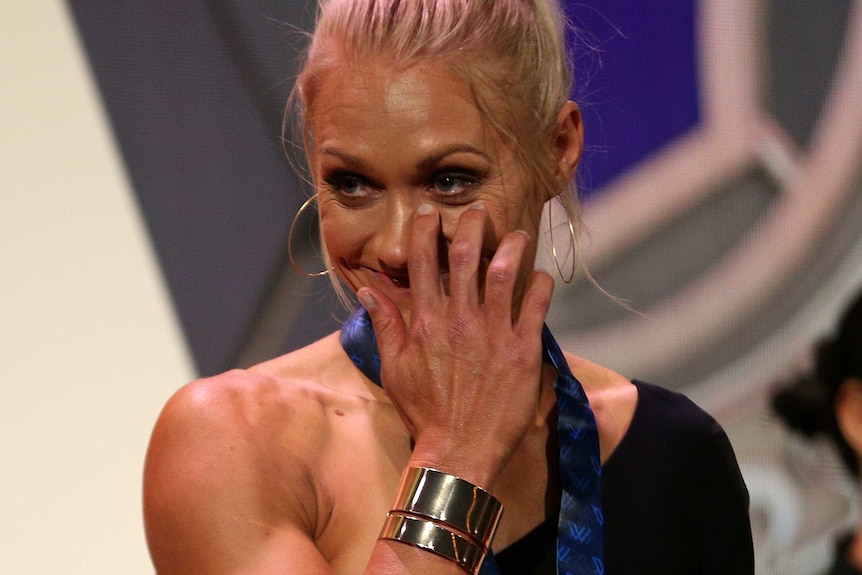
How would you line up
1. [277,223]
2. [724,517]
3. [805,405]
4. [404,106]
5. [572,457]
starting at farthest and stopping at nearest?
[277,223], [805,405], [724,517], [572,457], [404,106]

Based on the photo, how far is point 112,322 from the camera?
64.5 inches

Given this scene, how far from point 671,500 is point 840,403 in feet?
1.36

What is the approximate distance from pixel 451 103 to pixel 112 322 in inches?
34.7

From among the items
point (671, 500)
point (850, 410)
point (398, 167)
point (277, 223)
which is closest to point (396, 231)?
point (398, 167)

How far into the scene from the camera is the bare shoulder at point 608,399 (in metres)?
1.15

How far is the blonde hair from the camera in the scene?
0.94m

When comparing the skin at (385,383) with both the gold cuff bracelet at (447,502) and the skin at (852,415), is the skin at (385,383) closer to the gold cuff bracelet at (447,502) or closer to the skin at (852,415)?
the gold cuff bracelet at (447,502)

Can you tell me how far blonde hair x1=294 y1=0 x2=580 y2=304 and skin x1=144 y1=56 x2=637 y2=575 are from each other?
0.05ft

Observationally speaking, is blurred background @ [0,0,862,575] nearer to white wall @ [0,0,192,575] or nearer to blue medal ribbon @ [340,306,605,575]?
white wall @ [0,0,192,575]

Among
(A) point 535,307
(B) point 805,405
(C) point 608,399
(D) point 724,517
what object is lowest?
(B) point 805,405

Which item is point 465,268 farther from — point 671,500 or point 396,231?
point 671,500

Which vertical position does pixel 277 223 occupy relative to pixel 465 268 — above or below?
below

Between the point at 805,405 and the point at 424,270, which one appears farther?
the point at 805,405

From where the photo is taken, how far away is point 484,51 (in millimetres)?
958
